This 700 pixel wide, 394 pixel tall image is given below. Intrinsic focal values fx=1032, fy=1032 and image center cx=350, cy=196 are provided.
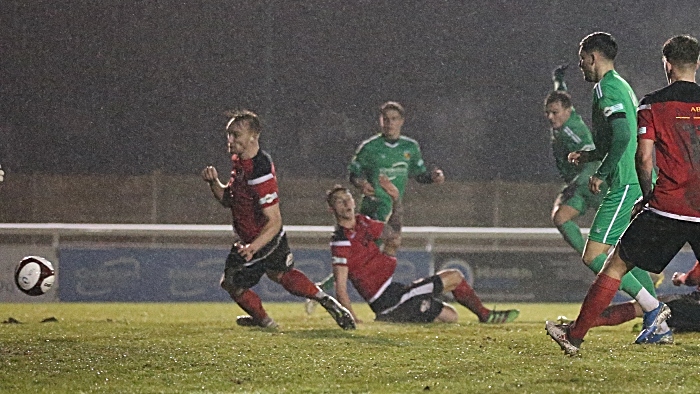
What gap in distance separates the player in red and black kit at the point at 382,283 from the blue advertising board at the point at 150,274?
279 cm

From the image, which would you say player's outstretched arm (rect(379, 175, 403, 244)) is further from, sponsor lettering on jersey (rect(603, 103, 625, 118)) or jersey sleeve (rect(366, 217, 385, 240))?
sponsor lettering on jersey (rect(603, 103, 625, 118))

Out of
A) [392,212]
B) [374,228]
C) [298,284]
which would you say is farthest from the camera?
[392,212]

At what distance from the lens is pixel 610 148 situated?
17.5 ft

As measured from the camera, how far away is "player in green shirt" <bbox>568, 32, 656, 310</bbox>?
5339 millimetres

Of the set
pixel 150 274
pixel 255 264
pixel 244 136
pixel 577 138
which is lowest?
pixel 150 274

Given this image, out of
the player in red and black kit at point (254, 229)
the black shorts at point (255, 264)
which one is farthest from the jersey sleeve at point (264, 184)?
the black shorts at point (255, 264)

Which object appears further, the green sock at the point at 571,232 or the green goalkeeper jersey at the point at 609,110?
the green sock at the point at 571,232

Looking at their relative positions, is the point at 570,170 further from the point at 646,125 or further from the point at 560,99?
the point at 646,125

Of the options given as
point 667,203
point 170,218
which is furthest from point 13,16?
point 667,203

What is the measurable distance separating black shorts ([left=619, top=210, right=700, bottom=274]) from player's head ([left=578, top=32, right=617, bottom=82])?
123cm

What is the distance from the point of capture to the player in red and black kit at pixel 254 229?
6.46m

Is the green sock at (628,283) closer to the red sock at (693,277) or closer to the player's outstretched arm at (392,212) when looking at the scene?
the red sock at (693,277)

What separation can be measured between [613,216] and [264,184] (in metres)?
2.16

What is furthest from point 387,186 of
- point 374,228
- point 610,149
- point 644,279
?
point 610,149
